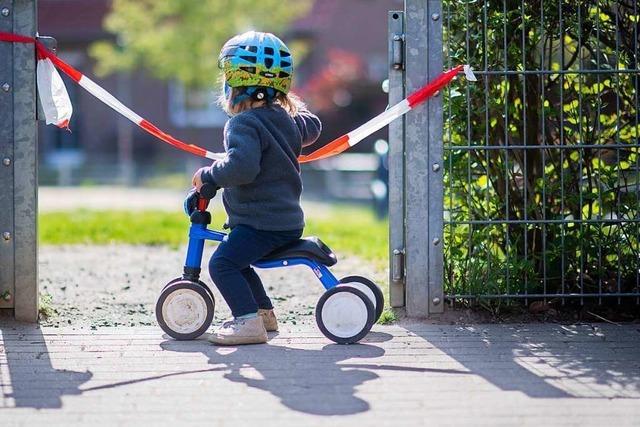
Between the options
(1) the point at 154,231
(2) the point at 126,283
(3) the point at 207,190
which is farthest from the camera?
(1) the point at 154,231

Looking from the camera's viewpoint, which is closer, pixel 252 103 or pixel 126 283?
pixel 252 103

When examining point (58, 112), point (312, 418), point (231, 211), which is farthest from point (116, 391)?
point (58, 112)

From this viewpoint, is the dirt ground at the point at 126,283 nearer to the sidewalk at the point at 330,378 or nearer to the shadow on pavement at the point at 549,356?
the sidewalk at the point at 330,378

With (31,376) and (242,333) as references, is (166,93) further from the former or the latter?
(31,376)

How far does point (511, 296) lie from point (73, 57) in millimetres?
29029

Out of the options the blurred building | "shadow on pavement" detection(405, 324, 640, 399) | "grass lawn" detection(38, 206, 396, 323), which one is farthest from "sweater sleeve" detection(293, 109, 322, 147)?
the blurred building

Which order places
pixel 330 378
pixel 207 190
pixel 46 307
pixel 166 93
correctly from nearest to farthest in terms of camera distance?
pixel 330 378, pixel 207 190, pixel 46 307, pixel 166 93

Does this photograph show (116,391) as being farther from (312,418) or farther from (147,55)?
(147,55)

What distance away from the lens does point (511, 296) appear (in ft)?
21.4

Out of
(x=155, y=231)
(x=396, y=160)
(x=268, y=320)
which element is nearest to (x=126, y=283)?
(x=268, y=320)

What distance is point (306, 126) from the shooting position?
20.7ft

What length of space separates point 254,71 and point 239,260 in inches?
38.5

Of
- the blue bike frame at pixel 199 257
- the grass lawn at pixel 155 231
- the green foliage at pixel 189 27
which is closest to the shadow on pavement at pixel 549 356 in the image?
the blue bike frame at pixel 199 257

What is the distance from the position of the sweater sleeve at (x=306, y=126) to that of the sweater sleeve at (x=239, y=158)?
44cm
